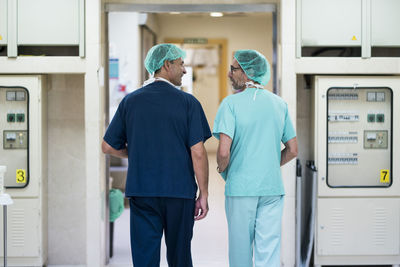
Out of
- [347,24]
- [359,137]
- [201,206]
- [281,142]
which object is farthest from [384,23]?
[201,206]

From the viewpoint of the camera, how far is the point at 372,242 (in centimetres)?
398

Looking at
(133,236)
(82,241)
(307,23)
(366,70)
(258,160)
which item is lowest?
(82,241)

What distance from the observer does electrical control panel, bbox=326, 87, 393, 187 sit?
160 inches

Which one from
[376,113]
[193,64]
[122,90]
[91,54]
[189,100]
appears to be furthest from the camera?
[193,64]

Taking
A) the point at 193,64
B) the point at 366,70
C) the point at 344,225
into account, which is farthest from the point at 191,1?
the point at 193,64

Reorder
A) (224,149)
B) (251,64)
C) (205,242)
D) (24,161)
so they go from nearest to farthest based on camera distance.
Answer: (224,149) < (251,64) < (24,161) < (205,242)

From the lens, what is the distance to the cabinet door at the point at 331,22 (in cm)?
386

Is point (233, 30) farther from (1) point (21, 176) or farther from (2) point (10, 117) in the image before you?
(1) point (21, 176)

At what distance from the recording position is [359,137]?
4.09 meters

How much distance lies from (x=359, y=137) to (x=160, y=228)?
6.68 ft

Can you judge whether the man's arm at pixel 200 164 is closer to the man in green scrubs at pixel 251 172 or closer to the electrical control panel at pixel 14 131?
the man in green scrubs at pixel 251 172

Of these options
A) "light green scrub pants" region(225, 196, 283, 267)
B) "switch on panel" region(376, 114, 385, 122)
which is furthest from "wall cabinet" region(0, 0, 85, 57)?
"switch on panel" region(376, 114, 385, 122)

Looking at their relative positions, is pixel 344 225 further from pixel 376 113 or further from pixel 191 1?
pixel 191 1

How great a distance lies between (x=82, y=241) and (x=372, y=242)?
2246 mm
